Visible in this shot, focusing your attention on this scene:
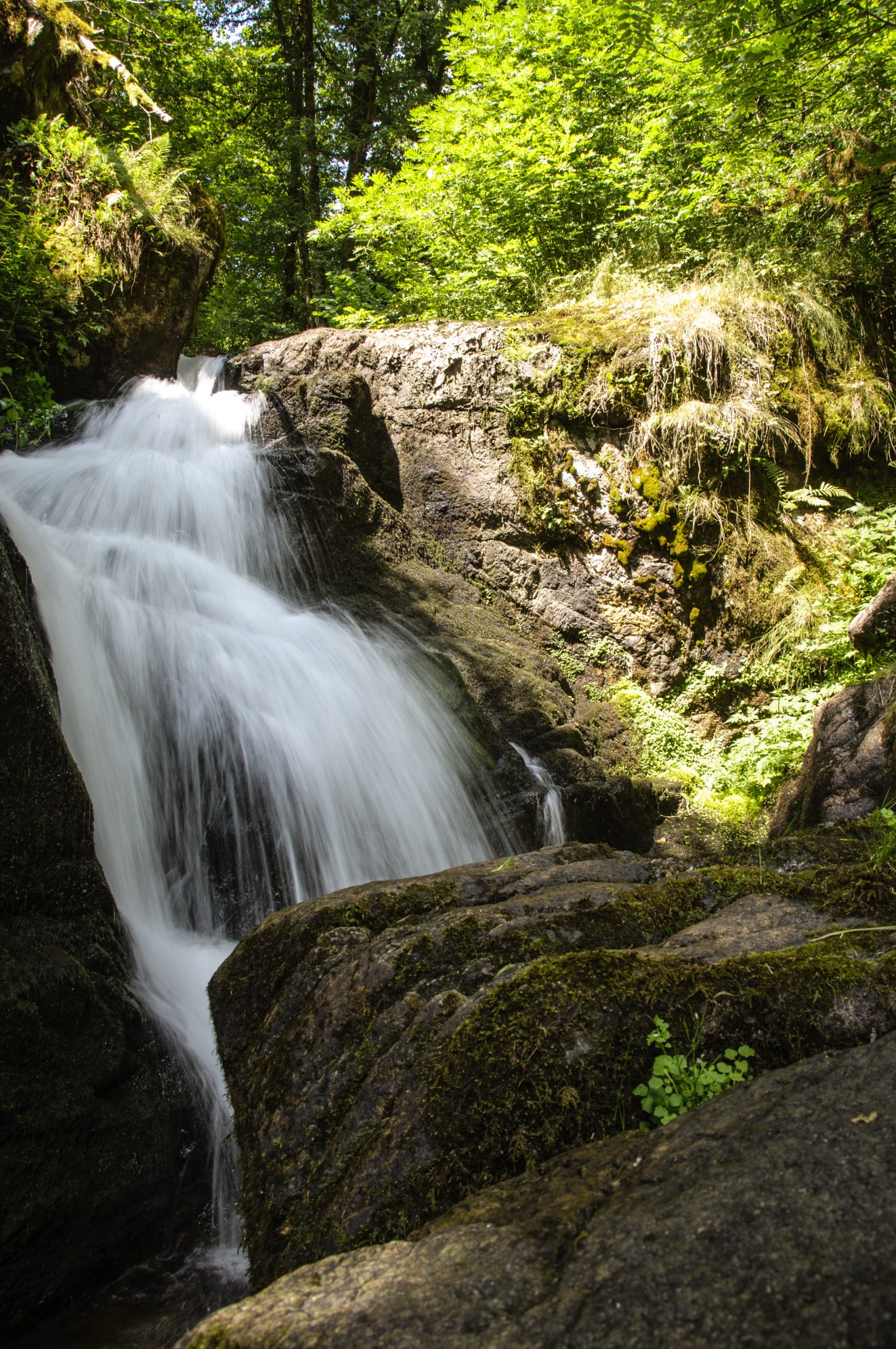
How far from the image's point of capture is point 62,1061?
2961mm

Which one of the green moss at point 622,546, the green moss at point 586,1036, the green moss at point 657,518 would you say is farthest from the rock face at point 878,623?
the green moss at point 586,1036

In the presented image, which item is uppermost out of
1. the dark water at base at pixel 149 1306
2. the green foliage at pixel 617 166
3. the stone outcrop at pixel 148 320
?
the green foliage at pixel 617 166

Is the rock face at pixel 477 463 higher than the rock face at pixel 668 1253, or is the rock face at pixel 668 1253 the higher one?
the rock face at pixel 477 463

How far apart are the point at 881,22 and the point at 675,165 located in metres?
4.45

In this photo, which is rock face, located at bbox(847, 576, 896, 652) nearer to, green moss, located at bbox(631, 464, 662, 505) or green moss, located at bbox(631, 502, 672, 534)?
green moss, located at bbox(631, 502, 672, 534)

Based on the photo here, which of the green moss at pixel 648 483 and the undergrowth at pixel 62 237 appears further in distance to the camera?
the green moss at pixel 648 483

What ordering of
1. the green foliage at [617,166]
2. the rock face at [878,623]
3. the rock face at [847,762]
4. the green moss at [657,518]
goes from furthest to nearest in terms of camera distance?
1. the green foliage at [617,166]
2. the green moss at [657,518]
3. the rock face at [878,623]
4. the rock face at [847,762]

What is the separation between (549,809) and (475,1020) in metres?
4.60

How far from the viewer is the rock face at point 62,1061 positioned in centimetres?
273

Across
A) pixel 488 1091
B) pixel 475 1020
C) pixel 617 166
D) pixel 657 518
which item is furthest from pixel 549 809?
pixel 617 166

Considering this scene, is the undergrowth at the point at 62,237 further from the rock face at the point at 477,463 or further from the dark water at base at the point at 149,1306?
the dark water at base at the point at 149,1306

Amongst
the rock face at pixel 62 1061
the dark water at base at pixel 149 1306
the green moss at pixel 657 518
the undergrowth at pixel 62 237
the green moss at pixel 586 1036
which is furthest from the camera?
the green moss at pixel 657 518

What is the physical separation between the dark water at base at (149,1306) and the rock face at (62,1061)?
68 millimetres

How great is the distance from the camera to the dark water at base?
258 centimetres
